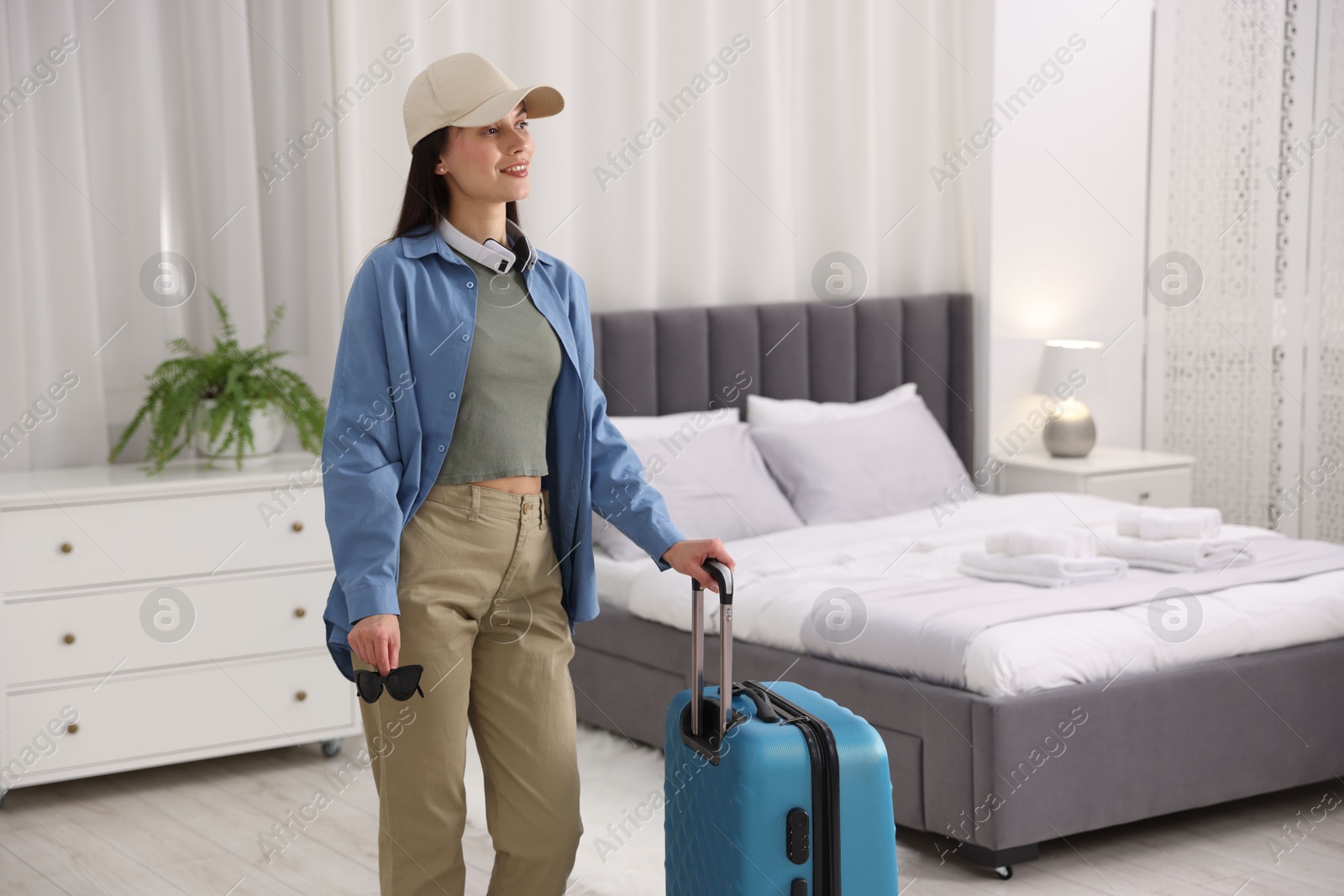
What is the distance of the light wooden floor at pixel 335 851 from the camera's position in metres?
2.68

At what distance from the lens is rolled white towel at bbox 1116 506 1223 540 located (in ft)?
11.1

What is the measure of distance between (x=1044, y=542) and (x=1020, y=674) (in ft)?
1.95

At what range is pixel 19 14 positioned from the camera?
3486mm

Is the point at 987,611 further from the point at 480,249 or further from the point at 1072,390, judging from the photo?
the point at 1072,390

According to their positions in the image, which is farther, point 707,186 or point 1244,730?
point 707,186

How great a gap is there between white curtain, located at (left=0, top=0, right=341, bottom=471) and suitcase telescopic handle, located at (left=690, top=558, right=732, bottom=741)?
2281 mm

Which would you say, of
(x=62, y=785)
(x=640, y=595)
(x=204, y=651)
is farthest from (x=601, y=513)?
(x=62, y=785)

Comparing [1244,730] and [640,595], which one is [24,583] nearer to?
[640,595]

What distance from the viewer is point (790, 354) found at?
14.8 ft

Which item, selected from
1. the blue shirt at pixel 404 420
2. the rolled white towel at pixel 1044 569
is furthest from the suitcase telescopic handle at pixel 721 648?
the rolled white towel at pixel 1044 569

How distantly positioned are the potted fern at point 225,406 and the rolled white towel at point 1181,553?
1996mm

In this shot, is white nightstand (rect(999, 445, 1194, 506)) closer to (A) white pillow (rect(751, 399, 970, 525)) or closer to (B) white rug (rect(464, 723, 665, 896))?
(A) white pillow (rect(751, 399, 970, 525))

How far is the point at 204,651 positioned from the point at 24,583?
1.41ft

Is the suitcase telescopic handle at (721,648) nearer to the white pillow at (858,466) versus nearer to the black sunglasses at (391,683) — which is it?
the black sunglasses at (391,683)
